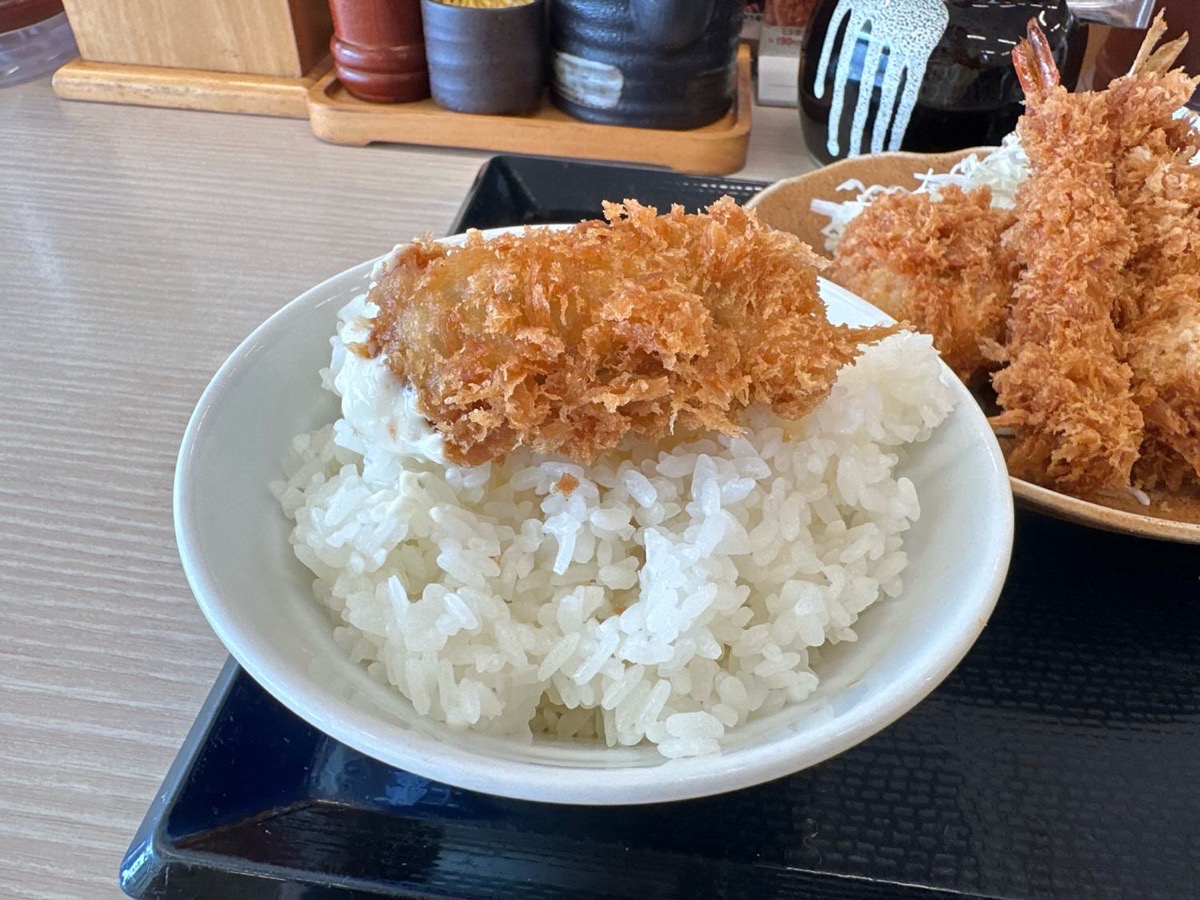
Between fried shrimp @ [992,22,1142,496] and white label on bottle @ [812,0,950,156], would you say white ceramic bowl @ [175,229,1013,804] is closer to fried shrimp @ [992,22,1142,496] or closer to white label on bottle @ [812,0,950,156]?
fried shrimp @ [992,22,1142,496]

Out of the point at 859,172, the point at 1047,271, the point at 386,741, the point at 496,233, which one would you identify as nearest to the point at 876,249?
the point at 1047,271

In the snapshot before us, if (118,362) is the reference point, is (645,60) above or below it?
above

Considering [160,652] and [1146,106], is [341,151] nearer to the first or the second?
[160,652]

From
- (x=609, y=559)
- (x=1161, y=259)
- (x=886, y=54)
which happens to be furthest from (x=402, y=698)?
(x=886, y=54)

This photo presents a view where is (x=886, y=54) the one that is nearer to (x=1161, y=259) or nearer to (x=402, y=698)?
(x=1161, y=259)

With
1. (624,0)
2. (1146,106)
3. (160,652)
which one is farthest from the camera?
(624,0)

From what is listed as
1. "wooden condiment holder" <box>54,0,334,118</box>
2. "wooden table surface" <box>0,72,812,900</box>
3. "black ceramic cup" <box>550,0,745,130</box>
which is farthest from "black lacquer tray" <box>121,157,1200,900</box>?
"wooden condiment holder" <box>54,0,334,118</box>

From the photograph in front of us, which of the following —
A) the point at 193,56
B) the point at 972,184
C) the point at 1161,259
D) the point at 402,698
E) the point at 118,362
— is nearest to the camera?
the point at 402,698
